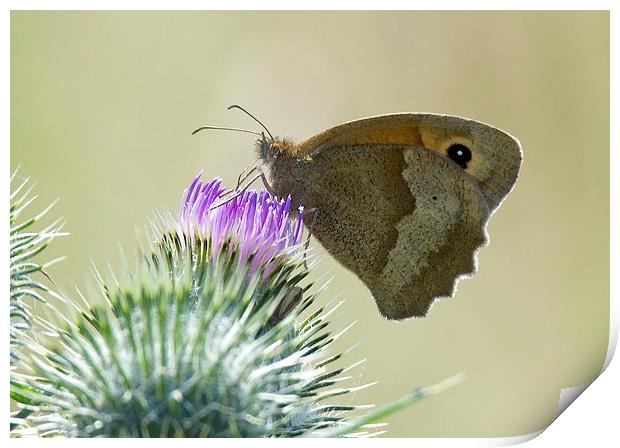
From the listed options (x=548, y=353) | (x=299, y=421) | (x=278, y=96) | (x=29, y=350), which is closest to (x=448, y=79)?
(x=278, y=96)

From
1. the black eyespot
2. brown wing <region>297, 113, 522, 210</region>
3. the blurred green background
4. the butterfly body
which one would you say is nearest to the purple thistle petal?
the blurred green background

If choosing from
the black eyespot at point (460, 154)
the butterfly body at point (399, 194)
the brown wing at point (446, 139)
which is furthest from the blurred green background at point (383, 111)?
the black eyespot at point (460, 154)

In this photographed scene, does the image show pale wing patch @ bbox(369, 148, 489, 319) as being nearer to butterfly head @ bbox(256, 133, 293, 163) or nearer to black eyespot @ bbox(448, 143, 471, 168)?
black eyespot @ bbox(448, 143, 471, 168)

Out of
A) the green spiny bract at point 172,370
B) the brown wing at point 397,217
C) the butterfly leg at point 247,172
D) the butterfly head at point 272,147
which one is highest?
the butterfly head at point 272,147

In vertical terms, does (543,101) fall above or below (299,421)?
above

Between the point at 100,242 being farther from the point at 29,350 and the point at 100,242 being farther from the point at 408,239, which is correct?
the point at 408,239

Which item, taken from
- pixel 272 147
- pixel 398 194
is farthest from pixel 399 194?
pixel 272 147

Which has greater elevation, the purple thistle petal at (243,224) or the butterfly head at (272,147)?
the butterfly head at (272,147)

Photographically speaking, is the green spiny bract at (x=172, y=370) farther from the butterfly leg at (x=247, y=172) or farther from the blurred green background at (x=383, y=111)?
the butterfly leg at (x=247, y=172)
